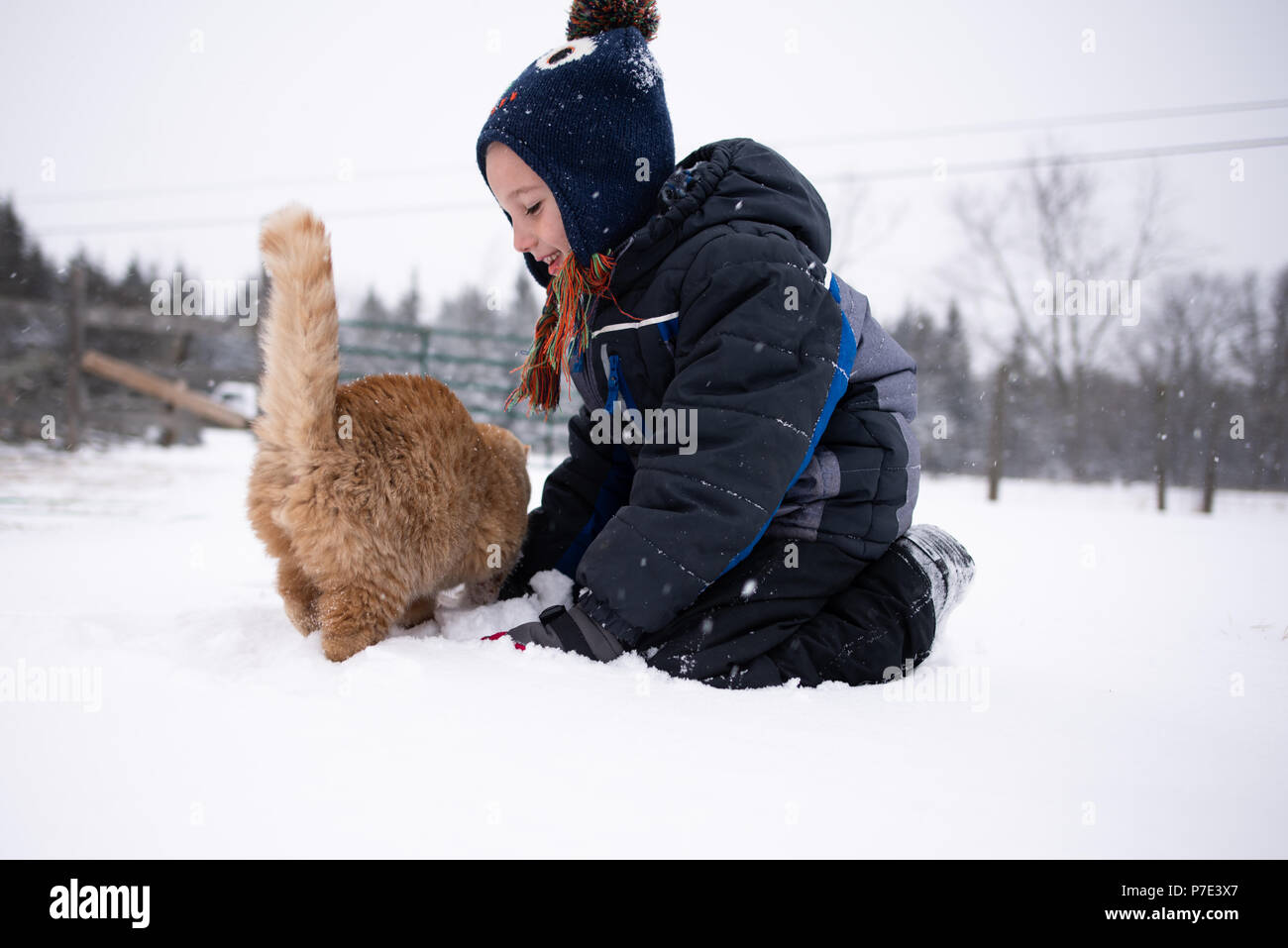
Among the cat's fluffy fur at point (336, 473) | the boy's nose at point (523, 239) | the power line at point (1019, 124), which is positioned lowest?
the cat's fluffy fur at point (336, 473)

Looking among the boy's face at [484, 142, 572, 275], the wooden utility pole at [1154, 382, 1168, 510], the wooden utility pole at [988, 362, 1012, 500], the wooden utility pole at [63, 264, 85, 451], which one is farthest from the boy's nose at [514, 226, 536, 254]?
the wooden utility pole at [1154, 382, 1168, 510]

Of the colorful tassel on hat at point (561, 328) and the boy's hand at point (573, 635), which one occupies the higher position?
the colorful tassel on hat at point (561, 328)

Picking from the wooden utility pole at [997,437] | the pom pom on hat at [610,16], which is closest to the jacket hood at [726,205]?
the pom pom on hat at [610,16]

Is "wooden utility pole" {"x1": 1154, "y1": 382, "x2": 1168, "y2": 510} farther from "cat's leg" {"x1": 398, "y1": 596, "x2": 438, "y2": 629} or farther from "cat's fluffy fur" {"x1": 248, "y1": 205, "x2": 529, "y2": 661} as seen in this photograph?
"cat's fluffy fur" {"x1": 248, "y1": 205, "x2": 529, "y2": 661}

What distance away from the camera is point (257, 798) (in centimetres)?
96

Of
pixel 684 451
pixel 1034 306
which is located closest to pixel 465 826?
pixel 684 451

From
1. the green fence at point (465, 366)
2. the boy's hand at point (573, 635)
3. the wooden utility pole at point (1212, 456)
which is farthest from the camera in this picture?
the green fence at point (465, 366)

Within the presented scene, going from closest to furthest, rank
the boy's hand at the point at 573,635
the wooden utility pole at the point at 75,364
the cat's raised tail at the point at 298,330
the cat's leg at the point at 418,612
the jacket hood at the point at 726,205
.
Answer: the cat's raised tail at the point at 298,330
the boy's hand at the point at 573,635
the jacket hood at the point at 726,205
the cat's leg at the point at 418,612
the wooden utility pole at the point at 75,364

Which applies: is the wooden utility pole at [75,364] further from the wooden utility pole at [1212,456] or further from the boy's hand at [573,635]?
the wooden utility pole at [1212,456]

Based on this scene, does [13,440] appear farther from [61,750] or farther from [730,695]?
[730,695]

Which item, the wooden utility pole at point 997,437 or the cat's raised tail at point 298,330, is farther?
the wooden utility pole at point 997,437

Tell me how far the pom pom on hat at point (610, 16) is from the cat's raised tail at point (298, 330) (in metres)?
1.03

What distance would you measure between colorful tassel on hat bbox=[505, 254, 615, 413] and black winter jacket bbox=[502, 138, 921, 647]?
46 mm

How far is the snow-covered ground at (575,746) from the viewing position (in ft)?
3.02
